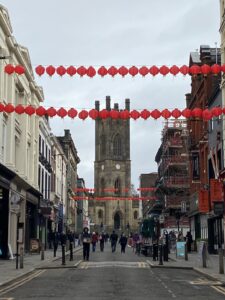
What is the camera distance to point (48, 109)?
72.6ft

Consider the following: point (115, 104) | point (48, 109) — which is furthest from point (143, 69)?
point (115, 104)

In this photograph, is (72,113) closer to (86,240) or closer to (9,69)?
(9,69)

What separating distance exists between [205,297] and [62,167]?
64.1 meters

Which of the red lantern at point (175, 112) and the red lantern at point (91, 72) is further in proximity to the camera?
the red lantern at point (175, 112)

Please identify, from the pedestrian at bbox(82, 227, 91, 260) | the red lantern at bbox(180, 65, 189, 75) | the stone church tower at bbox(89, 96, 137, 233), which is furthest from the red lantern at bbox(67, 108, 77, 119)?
the stone church tower at bbox(89, 96, 137, 233)

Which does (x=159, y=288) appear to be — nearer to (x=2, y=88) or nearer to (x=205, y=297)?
(x=205, y=297)

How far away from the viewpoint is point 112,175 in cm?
16175

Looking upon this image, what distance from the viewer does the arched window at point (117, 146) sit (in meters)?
166

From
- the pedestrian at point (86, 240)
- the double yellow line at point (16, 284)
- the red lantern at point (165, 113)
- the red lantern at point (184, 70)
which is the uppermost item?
the red lantern at point (184, 70)

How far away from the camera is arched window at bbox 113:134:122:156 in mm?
165625

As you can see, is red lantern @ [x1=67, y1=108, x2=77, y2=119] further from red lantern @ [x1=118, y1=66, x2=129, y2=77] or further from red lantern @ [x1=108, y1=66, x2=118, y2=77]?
red lantern @ [x1=118, y1=66, x2=129, y2=77]

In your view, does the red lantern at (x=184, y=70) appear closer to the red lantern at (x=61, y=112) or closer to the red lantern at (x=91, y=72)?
the red lantern at (x=91, y=72)

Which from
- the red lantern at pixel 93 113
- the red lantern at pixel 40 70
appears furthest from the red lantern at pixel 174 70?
the red lantern at pixel 40 70

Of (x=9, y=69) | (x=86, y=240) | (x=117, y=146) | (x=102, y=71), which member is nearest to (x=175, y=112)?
(x=102, y=71)
